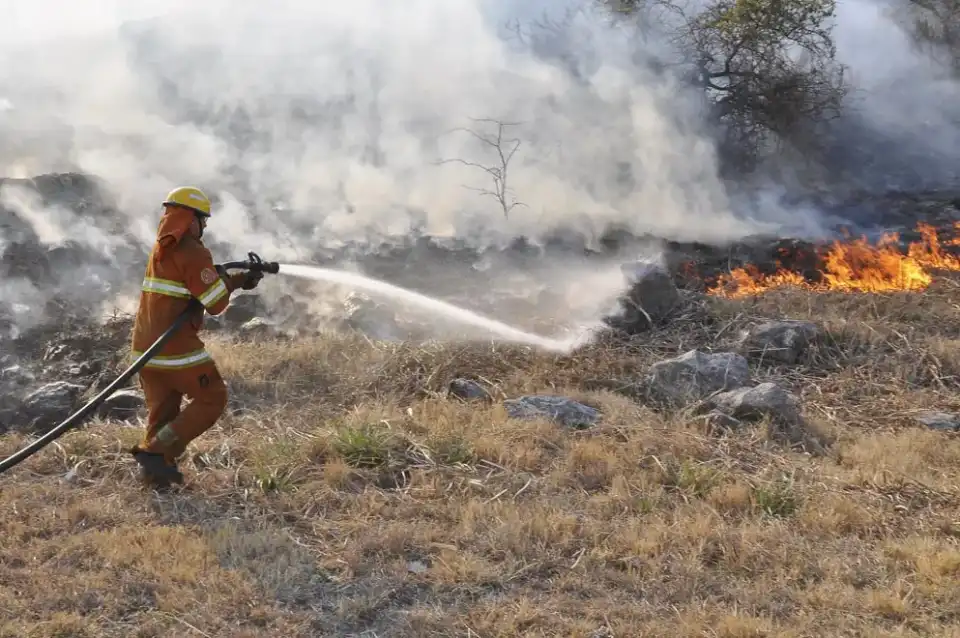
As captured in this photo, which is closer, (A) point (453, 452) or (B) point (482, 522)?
Answer: (B) point (482, 522)

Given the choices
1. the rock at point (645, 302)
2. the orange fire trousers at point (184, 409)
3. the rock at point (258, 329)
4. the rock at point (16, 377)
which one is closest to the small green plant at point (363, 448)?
the orange fire trousers at point (184, 409)

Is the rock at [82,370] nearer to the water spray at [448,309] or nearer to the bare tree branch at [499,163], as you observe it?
the water spray at [448,309]

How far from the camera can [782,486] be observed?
433 centimetres

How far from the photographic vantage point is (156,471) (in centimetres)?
431

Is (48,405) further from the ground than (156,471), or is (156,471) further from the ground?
(156,471)

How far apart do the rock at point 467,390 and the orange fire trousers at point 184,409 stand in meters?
1.90

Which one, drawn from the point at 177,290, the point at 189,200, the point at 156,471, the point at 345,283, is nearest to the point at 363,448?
the point at 156,471

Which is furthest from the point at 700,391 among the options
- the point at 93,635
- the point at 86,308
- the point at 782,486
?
the point at 86,308

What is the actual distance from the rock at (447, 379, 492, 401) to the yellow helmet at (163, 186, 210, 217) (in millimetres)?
2235

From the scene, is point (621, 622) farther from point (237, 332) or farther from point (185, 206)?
point (237, 332)

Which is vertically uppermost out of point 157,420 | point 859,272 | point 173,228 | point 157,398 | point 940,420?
point 859,272

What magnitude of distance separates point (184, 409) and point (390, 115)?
7701 mm

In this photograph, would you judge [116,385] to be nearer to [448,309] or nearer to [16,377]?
[16,377]

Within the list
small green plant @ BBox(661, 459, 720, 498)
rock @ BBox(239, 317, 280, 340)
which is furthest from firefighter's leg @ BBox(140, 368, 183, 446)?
rock @ BBox(239, 317, 280, 340)
